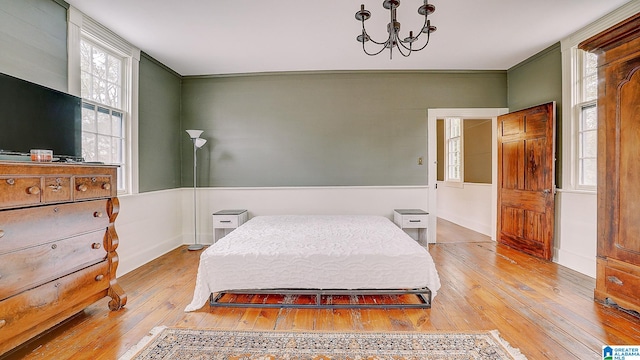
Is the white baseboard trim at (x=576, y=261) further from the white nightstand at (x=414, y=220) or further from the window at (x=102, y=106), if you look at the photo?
the window at (x=102, y=106)

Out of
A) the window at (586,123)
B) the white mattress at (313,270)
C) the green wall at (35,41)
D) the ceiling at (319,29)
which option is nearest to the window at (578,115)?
the window at (586,123)

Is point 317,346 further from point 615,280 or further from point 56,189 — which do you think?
point 615,280

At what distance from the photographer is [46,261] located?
1692 mm

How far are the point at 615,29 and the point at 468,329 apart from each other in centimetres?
252

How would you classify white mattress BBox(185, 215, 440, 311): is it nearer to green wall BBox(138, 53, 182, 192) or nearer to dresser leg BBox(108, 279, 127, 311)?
dresser leg BBox(108, 279, 127, 311)

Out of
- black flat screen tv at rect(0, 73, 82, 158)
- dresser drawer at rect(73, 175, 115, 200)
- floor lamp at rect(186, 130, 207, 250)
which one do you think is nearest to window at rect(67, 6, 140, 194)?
black flat screen tv at rect(0, 73, 82, 158)

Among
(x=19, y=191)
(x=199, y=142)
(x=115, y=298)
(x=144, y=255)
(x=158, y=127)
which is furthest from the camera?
(x=199, y=142)

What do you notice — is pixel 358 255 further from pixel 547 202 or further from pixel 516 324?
pixel 547 202

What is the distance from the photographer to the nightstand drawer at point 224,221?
385 cm

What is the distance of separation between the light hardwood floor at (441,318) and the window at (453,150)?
10.8 feet

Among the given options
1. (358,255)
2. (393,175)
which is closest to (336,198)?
(393,175)

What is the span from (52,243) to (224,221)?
2183mm

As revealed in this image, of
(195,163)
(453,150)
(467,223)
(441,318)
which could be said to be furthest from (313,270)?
(453,150)

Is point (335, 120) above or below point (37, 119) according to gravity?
above
